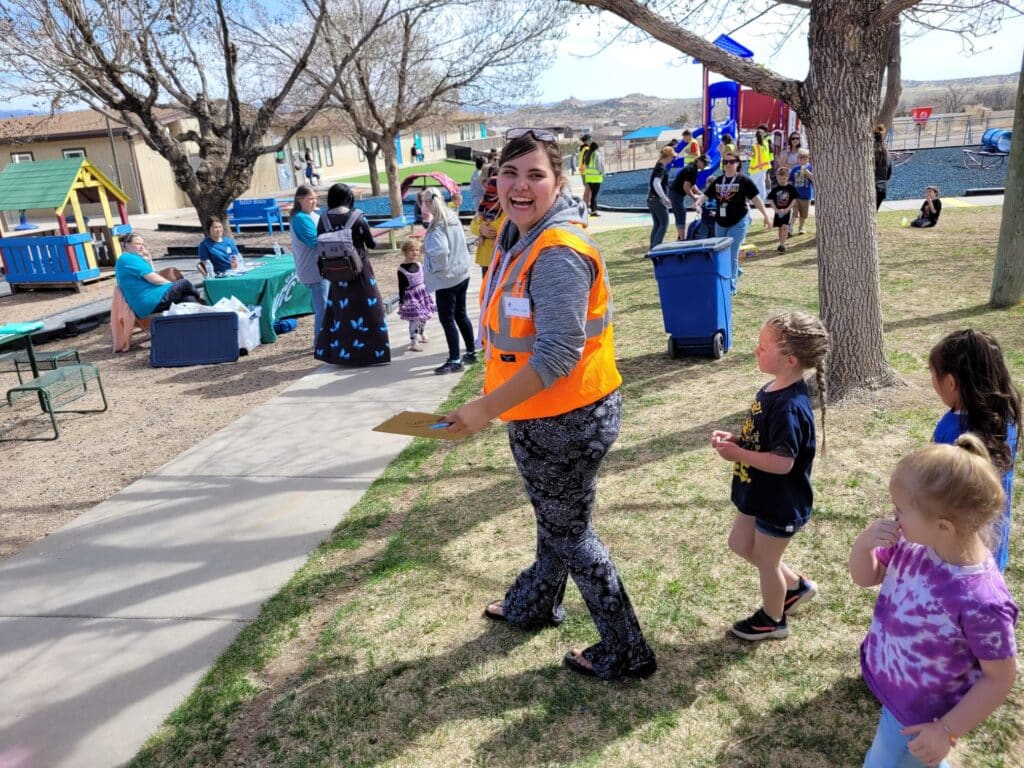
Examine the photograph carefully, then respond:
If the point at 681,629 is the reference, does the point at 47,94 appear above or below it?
above

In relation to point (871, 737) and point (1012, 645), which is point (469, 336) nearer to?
point (871, 737)

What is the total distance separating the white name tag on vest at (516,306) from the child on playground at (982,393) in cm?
121

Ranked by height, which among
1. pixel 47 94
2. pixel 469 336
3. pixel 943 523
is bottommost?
pixel 469 336

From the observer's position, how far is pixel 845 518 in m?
3.87

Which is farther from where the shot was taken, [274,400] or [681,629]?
[274,400]

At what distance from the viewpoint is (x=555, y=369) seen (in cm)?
224

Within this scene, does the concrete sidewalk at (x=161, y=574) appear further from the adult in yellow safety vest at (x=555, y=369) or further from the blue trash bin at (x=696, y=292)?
the blue trash bin at (x=696, y=292)

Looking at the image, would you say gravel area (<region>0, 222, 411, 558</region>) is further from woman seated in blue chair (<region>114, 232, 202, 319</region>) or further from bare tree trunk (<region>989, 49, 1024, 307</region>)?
bare tree trunk (<region>989, 49, 1024, 307</region>)

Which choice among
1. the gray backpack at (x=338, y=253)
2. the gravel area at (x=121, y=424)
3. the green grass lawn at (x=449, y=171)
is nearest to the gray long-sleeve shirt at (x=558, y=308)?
the gravel area at (x=121, y=424)

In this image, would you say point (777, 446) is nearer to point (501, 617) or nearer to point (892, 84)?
point (501, 617)

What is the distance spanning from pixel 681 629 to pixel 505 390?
152 centimetres

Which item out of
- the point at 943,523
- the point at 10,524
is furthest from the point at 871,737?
the point at 10,524

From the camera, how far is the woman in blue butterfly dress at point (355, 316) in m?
7.53

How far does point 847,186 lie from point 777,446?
318cm
